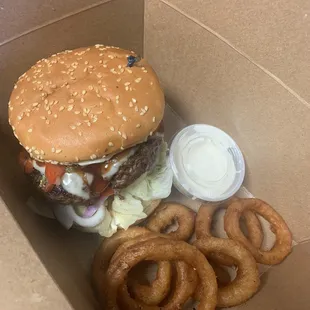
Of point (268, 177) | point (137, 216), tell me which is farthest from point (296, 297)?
point (137, 216)

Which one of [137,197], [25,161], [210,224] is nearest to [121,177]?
[137,197]

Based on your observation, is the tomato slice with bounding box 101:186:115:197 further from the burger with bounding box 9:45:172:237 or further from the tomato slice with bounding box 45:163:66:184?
the tomato slice with bounding box 45:163:66:184

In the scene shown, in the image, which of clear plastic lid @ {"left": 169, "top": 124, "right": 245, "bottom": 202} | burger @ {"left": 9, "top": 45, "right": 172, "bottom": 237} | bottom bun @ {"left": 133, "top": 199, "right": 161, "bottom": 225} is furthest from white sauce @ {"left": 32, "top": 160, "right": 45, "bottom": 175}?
clear plastic lid @ {"left": 169, "top": 124, "right": 245, "bottom": 202}

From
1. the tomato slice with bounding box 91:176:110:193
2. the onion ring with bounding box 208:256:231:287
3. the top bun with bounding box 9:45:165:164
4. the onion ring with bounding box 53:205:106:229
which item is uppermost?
the top bun with bounding box 9:45:165:164

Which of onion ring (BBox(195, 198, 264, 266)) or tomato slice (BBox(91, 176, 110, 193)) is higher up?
tomato slice (BBox(91, 176, 110, 193))

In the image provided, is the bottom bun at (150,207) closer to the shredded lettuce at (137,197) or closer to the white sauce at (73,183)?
the shredded lettuce at (137,197)

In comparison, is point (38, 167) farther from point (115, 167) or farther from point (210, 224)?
point (210, 224)
